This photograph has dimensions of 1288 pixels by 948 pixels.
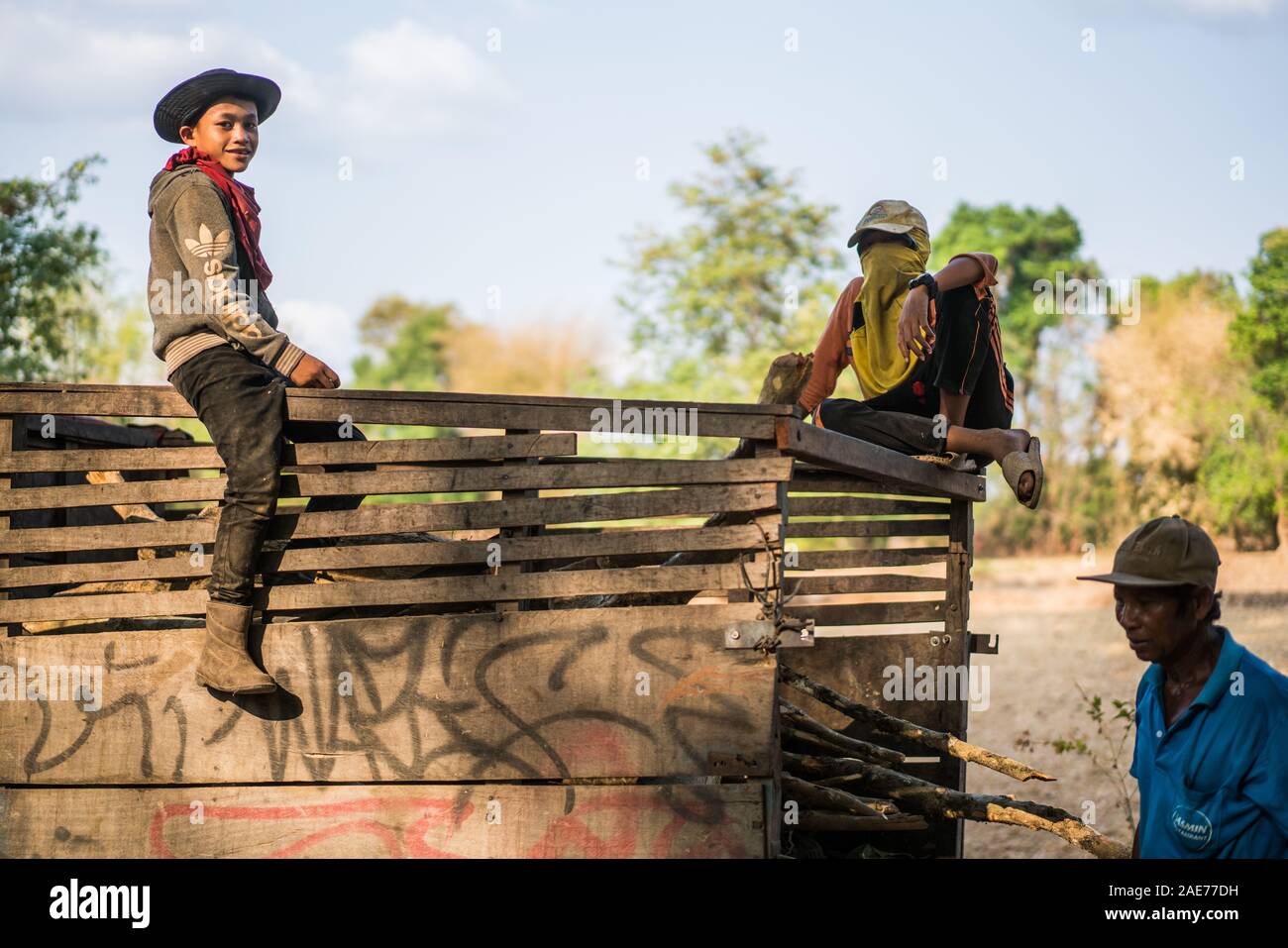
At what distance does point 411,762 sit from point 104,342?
71.1 feet

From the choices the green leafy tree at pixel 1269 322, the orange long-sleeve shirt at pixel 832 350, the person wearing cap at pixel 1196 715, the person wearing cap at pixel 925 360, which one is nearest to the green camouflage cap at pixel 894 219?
the person wearing cap at pixel 925 360

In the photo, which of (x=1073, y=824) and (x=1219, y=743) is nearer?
(x=1219, y=743)

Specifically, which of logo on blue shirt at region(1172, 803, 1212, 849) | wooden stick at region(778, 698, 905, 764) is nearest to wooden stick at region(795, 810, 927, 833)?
wooden stick at region(778, 698, 905, 764)

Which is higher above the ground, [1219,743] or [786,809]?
[1219,743]

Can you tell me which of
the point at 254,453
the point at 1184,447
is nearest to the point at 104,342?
the point at 1184,447

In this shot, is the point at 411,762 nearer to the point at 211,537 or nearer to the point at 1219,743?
the point at 211,537

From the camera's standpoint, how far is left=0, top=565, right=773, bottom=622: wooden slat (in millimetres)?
4793

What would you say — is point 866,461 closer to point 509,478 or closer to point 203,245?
point 509,478

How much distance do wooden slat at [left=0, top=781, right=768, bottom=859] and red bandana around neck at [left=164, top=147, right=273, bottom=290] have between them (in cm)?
218

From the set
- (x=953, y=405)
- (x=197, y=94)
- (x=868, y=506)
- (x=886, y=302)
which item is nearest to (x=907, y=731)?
(x=868, y=506)

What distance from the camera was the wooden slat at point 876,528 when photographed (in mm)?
6719

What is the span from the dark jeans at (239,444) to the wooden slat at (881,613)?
2.94 m

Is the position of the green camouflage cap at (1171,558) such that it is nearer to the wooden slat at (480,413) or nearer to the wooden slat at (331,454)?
the wooden slat at (480,413)

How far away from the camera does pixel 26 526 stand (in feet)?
17.5
